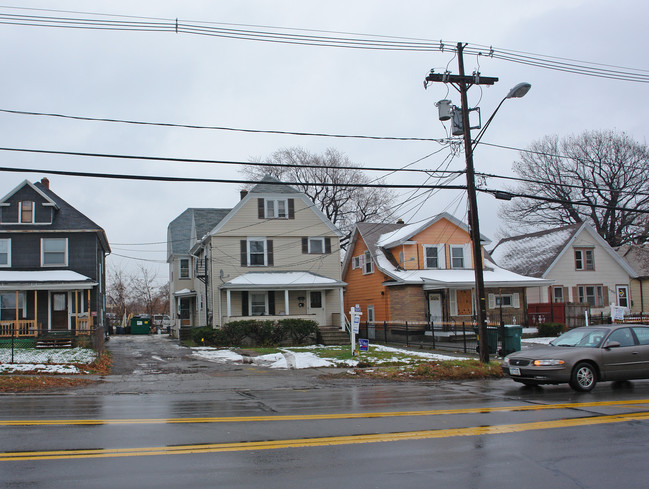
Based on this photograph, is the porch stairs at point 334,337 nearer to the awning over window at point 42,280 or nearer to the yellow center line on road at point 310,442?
the awning over window at point 42,280

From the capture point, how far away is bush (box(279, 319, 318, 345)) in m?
31.5

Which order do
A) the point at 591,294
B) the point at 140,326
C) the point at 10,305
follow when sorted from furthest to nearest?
the point at 140,326
the point at 591,294
the point at 10,305

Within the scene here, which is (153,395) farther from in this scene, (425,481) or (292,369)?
(425,481)

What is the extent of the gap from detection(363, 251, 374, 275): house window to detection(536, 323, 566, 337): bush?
1036 centimetres

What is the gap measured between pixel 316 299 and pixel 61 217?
14690mm

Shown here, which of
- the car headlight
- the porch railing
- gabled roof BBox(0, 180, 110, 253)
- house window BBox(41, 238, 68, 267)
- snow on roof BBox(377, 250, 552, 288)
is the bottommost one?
the car headlight

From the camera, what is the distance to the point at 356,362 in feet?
68.3

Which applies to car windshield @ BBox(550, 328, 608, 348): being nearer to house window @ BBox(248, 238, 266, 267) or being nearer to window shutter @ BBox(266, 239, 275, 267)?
window shutter @ BBox(266, 239, 275, 267)

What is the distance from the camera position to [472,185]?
1884 centimetres

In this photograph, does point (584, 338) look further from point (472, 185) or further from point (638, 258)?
point (638, 258)

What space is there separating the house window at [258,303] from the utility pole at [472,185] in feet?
57.2

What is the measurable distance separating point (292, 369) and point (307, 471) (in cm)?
1375

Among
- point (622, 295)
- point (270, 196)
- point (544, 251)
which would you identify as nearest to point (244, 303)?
point (270, 196)

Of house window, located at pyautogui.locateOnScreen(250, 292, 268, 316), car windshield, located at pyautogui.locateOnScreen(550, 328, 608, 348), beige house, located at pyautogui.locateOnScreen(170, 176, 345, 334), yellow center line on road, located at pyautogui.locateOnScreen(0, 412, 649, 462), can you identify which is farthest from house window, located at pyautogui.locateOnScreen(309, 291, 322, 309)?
yellow center line on road, located at pyautogui.locateOnScreen(0, 412, 649, 462)
